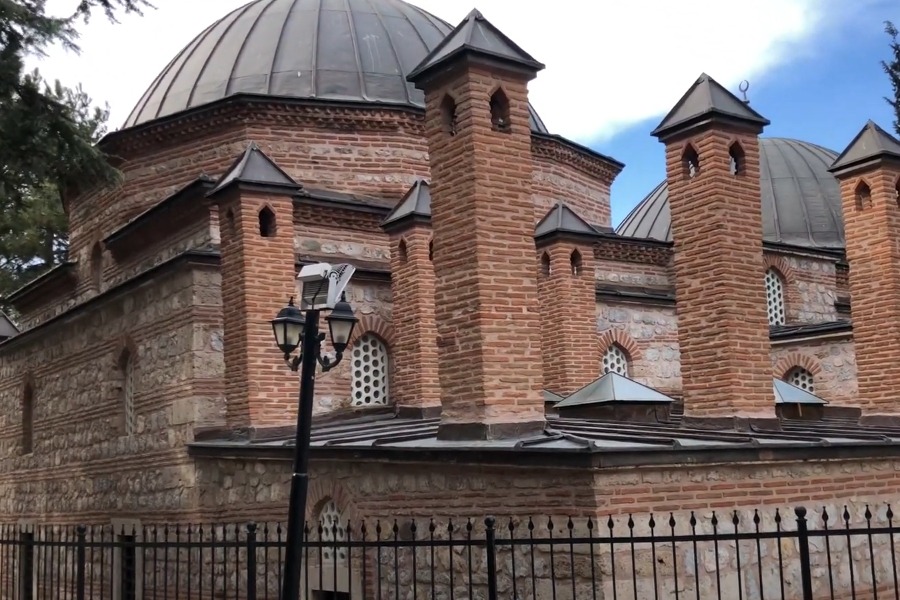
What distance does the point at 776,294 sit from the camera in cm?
1738

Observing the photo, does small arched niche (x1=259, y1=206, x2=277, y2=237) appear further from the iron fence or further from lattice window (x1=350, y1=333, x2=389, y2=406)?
the iron fence

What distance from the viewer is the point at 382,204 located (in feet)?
45.9

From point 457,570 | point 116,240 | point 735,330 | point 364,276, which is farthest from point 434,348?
point 116,240

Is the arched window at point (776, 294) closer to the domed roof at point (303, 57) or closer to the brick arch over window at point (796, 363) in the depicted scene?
the brick arch over window at point (796, 363)

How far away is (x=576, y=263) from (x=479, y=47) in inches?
237

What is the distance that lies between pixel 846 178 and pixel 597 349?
3829mm

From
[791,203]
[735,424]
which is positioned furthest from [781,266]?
[735,424]

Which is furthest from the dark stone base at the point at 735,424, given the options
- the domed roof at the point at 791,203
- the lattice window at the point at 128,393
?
the domed roof at the point at 791,203

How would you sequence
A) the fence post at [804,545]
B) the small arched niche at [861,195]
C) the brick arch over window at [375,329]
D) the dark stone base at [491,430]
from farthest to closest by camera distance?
1. the brick arch over window at [375,329]
2. the small arched niche at [861,195]
3. the dark stone base at [491,430]
4. the fence post at [804,545]

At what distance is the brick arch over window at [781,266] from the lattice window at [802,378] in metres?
1.77

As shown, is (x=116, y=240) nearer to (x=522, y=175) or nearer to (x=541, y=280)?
(x=541, y=280)

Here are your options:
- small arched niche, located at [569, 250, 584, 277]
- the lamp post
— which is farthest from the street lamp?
small arched niche, located at [569, 250, 584, 277]

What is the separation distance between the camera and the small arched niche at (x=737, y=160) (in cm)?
965

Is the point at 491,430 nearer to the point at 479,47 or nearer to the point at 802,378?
the point at 479,47
